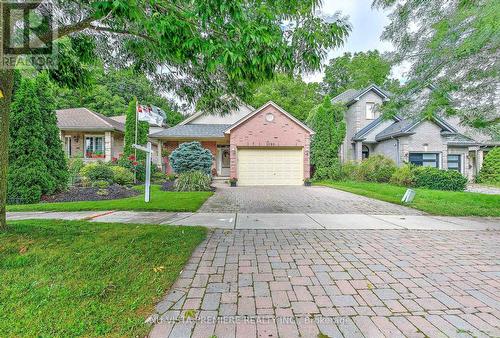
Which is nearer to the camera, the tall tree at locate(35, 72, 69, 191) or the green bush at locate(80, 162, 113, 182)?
the tall tree at locate(35, 72, 69, 191)

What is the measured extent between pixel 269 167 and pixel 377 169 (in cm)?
639

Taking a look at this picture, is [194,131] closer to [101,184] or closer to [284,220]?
[101,184]

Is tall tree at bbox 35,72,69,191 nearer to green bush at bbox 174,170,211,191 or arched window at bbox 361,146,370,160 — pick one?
green bush at bbox 174,170,211,191

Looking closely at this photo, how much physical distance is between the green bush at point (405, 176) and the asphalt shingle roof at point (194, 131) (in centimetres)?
1101

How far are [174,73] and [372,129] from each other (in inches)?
642

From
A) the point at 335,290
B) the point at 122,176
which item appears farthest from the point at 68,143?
the point at 335,290

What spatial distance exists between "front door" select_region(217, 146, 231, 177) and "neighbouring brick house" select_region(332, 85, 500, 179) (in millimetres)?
9126

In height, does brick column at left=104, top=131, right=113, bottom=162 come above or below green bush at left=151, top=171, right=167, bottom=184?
above

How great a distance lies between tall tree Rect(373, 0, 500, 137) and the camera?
6.23 metres

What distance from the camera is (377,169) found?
46.5 feet

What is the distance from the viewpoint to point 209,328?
1.94 metres

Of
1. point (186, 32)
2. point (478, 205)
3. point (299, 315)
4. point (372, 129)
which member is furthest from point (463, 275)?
point (372, 129)

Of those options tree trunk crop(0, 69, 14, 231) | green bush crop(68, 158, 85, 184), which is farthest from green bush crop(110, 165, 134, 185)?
tree trunk crop(0, 69, 14, 231)

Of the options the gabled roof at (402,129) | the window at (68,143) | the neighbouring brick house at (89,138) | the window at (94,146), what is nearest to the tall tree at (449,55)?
the gabled roof at (402,129)
